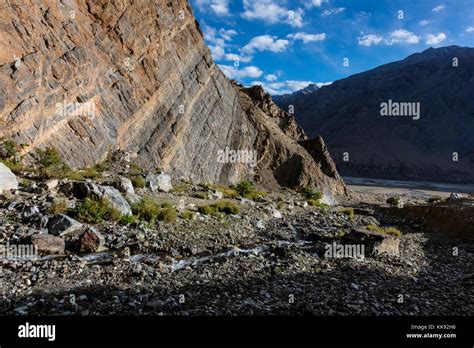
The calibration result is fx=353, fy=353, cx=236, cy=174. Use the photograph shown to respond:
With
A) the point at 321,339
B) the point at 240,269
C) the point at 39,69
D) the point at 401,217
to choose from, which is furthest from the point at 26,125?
the point at 401,217

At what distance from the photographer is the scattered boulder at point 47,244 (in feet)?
40.4

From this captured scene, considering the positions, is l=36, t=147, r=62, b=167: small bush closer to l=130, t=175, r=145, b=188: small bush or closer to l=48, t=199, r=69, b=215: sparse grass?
l=130, t=175, r=145, b=188: small bush

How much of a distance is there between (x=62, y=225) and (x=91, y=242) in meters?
1.73

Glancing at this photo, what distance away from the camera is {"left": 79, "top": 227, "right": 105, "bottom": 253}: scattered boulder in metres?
12.9

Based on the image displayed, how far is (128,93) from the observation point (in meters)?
32.4

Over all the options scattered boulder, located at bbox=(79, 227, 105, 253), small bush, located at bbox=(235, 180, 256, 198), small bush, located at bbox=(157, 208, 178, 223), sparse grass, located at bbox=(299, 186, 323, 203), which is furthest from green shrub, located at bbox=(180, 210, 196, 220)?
sparse grass, located at bbox=(299, 186, 323, 203)

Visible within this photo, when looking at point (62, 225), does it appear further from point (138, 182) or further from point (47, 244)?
point (138, 182)

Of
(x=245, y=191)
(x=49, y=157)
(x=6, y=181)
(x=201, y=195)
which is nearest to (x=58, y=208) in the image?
(x=6, y=181)

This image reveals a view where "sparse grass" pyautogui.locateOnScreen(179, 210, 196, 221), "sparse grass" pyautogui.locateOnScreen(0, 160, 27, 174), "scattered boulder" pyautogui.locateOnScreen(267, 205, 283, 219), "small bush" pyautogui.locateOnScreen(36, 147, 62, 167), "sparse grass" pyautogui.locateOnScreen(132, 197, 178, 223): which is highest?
"small bush" pyautogui.locateOnScreen(36, 147, 62, 167)

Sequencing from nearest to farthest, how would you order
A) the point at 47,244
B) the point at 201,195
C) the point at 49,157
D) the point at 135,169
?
the point at 47,244, the point at 49,157, the point at 201,195, the point at 135,169

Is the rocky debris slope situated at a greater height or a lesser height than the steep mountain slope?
lesser

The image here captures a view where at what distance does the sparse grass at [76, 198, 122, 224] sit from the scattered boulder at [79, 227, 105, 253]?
1.99 meters

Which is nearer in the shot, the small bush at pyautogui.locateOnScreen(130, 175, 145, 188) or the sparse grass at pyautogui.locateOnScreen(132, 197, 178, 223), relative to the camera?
the sparse grass at pyautogui.locateOnScreen(132, 197, 178, 223)

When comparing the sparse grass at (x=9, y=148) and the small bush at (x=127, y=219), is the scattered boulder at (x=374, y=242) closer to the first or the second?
the small bush at (x=127, y=219)
